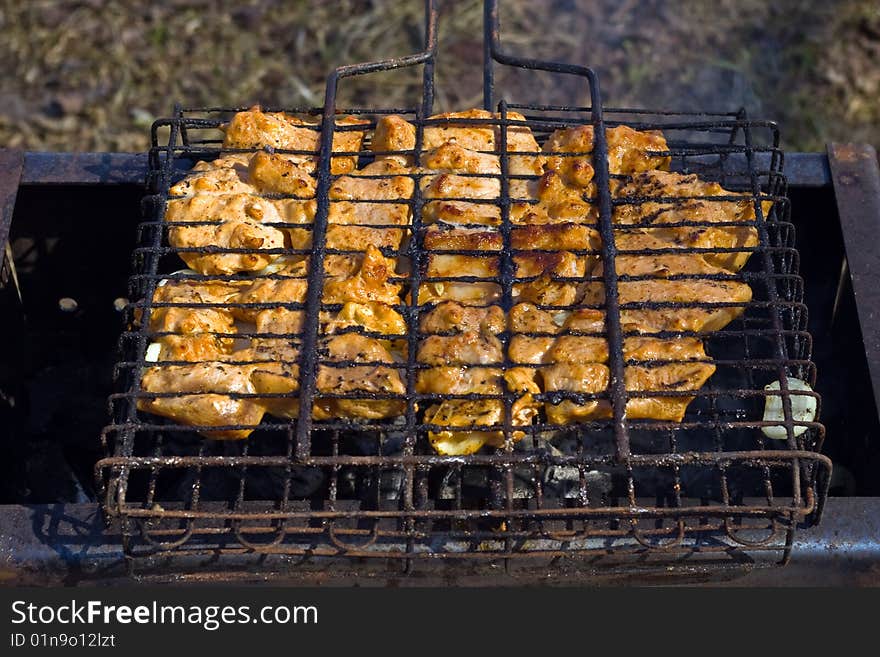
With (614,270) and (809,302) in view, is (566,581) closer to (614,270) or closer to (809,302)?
(614,270)

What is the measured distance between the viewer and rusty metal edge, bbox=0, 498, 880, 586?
2699 millimetres

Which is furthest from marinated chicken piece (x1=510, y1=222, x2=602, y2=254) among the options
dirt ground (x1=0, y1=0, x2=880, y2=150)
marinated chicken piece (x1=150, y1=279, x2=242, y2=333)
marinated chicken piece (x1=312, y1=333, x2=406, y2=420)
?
dirt ground (x1=0, y1=0, x2=880, y2=150)

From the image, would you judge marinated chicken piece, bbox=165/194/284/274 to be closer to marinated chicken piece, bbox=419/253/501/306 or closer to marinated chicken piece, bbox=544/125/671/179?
marinated chicken piece, bbox=419/253/501/306

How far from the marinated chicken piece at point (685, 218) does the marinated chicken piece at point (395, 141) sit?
0.81 metres

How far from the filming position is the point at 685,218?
3182mm

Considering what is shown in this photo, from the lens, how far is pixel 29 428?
4.01 meters

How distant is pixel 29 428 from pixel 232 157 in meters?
1.61

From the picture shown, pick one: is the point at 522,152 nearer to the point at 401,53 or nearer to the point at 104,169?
the point at 104,169

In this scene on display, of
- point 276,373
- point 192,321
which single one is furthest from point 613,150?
point 192,321

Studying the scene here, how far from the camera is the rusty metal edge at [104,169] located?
3.66m

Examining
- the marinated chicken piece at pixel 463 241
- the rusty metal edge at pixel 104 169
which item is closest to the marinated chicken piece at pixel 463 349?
the marinated chicken piece at pixel 463 241

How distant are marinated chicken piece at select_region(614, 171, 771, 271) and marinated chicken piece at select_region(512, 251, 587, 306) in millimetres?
270

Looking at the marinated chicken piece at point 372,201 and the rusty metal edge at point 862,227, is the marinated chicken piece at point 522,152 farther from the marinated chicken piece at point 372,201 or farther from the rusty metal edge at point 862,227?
the rusty metal edge at point 862,227

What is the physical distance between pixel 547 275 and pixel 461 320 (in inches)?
Answer: 13.2
